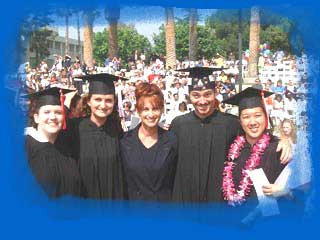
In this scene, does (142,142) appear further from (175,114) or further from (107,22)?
(107,22)

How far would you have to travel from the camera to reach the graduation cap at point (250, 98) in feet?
10.6

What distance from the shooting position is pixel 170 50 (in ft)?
10.8

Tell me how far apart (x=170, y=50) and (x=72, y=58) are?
0.55 metres

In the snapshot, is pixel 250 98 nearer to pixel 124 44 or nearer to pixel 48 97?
pixel 124 44

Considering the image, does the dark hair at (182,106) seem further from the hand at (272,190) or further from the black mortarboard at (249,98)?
the hand at (272,190)

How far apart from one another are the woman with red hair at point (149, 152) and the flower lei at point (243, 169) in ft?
0.96

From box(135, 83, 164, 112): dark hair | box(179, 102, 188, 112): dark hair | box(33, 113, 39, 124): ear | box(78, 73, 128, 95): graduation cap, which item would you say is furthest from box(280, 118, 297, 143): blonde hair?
box(33, 113, 39, 124): ear

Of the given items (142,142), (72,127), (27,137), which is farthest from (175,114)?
(27,137)

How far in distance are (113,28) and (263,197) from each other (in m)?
1.22

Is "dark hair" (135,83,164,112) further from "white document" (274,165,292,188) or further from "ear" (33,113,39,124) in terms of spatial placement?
"white document" (274,165,292,188)

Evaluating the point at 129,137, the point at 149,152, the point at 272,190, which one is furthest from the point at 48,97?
the point at 272,190

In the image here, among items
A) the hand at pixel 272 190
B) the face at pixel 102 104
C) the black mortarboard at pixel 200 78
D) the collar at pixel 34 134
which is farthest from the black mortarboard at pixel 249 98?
the collar at pixel 34 134

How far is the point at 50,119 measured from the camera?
330cm

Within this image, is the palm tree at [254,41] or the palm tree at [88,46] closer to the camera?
the palm tree at [254,41]
